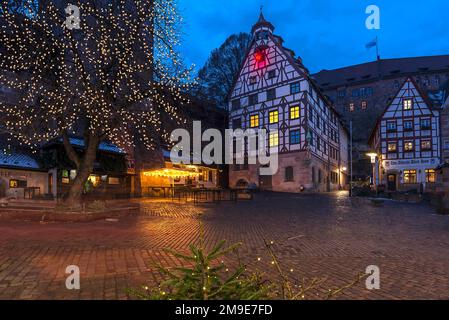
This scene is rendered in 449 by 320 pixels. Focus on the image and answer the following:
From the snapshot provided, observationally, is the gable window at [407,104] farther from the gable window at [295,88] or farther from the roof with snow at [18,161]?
the roof with snow at [18,161]

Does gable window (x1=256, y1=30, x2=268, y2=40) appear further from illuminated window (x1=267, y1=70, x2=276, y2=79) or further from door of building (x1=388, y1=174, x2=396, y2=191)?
door of building (x1=388, y1=174, x2=396, y2=191)

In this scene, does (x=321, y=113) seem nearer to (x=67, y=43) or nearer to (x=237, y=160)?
(x=237, y=160)

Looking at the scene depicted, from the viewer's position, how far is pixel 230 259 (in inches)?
246

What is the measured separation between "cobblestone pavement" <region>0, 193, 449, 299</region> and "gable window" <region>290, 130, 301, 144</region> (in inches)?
924

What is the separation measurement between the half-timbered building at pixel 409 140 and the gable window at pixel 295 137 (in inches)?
484

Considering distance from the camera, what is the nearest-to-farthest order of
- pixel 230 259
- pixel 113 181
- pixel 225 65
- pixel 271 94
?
pixel 230 259
pixel 113 181
pixel 271 94
pixel 225 65

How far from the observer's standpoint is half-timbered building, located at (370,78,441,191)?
3847 centimetres

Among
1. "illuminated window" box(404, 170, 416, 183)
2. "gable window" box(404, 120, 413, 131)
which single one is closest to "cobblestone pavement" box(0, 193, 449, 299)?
"illuminated window" box(404, 170, 416, 183)

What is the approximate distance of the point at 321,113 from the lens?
134 feet

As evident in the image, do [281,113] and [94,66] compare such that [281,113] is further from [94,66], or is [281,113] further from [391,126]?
[94,66]

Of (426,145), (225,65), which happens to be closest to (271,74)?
(225,65)

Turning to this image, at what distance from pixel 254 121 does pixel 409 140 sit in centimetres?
1888

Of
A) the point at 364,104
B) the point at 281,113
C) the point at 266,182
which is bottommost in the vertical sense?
the point at 266,182
